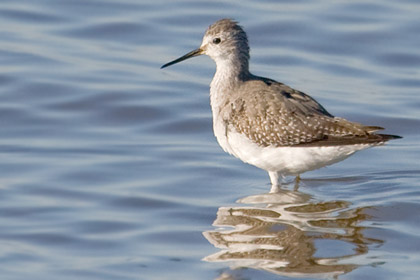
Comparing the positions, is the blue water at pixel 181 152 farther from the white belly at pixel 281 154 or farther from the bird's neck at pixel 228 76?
the bird's neck at pixel 228 76

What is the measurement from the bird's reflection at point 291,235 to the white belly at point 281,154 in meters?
0.40

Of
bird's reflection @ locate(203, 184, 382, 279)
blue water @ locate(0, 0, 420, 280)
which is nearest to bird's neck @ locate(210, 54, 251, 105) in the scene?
blue water @ locate(0, 0, 420, 280)

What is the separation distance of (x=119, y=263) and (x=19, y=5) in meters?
9.65

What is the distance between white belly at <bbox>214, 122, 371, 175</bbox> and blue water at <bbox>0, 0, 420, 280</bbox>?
0.42 meters

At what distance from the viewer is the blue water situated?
9.32 m

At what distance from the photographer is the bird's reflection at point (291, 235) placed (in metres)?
9.04

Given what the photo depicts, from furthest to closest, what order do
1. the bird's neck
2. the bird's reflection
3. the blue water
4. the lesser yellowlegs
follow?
the bird's neck < the lesser yellowlegs < the blue water < the bird's reflection

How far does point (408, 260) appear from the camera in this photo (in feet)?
29.9

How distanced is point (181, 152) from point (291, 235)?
3.01m

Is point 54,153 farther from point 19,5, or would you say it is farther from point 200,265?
point 19,5

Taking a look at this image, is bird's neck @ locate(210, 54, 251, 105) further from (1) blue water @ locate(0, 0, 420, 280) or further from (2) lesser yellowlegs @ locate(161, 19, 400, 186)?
(1) blue water @ locate(0, 0, 420, 280)

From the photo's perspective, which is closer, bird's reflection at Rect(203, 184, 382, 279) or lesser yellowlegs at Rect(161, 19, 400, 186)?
bird's reflection at Rect(203, 184, 382, 279)

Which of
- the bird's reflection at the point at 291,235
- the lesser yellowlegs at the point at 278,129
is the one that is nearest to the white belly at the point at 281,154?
the lesser yellowlegs at the point at 278,129

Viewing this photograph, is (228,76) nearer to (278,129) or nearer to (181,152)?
(278,129)
